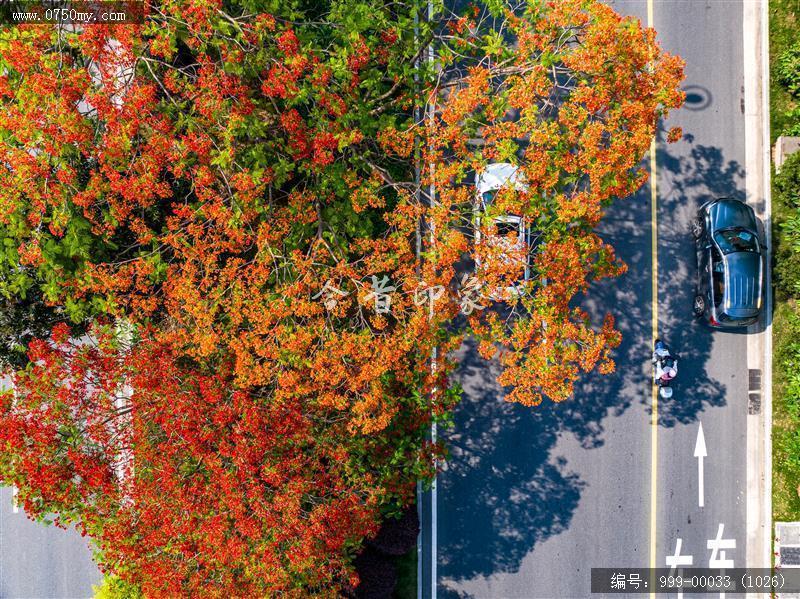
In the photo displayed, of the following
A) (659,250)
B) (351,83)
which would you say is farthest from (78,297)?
(659,250)

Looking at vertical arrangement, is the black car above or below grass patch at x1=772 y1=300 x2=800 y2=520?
above

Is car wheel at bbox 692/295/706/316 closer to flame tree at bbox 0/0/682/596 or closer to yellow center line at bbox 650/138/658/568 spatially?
yellow center line at bbox 650/138/658/568

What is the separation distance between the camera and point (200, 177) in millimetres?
13719

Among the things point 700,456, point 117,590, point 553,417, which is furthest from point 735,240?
point 117,590

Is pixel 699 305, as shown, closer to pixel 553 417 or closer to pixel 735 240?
pixel 735 240

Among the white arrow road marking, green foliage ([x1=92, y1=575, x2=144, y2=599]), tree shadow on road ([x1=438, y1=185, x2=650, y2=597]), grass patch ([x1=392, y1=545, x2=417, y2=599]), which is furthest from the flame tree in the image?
the white arrow road marking

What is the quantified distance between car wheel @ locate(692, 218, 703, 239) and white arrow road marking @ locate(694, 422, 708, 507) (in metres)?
6.85

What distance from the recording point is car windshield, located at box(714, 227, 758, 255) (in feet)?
59.1

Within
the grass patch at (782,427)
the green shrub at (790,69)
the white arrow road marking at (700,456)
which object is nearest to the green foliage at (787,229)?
the grass patch at (782,427)

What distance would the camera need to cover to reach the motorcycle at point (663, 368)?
1852 centimetres

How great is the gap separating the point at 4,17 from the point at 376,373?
583 inches

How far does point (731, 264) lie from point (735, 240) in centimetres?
87

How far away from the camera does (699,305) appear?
18.9 meters

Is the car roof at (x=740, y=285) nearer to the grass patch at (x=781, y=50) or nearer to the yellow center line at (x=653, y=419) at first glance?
the yellow center line at (x=653, y=419)
